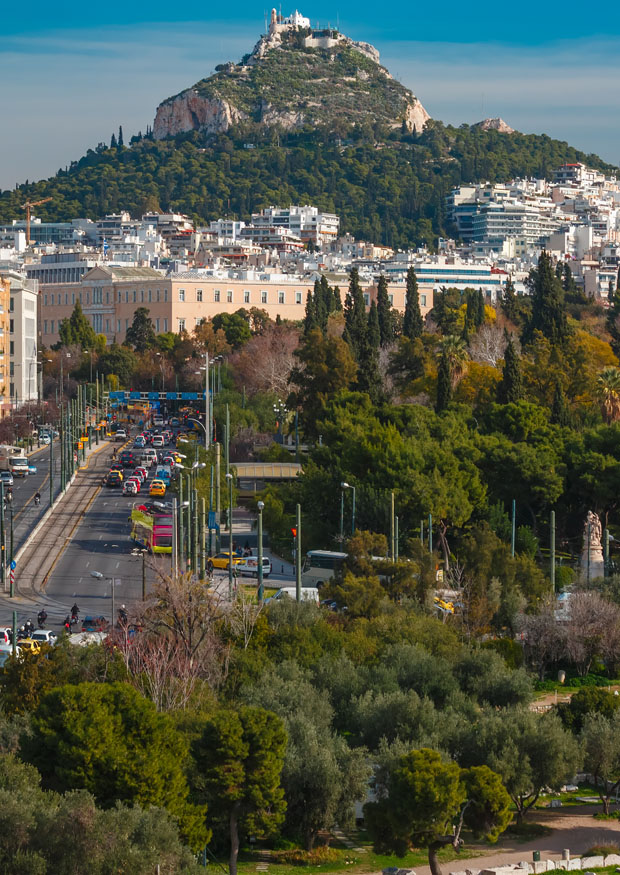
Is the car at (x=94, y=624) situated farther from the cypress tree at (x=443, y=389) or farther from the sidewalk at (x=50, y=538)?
the cypress tree at (x=443, y=389)

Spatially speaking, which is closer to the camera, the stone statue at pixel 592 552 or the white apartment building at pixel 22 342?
the stone statue at pixel 592 552

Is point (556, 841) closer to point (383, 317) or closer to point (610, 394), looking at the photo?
point (610, 394)

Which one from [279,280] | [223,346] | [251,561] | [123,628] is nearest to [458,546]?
[251,561]

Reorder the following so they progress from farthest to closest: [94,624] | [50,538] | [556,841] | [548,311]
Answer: [548,311] < [50,538] < [94,624] < [556,841]

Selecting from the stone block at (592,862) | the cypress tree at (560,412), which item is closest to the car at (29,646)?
the stone block at (592,862)

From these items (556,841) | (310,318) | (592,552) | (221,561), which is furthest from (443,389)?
(556,841)

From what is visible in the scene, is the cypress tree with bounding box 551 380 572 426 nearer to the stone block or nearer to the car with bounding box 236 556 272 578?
the car with bounding box 236 556 272 578

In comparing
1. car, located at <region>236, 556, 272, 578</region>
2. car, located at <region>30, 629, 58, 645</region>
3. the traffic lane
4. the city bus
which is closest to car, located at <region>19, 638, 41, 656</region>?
car, located at <region>30, 629, 58, 645</region>
